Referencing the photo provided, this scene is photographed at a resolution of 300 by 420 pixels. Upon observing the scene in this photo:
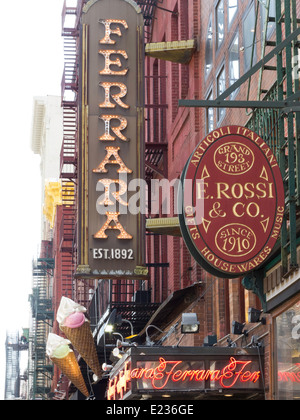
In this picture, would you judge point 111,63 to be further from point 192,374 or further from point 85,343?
point 85,343

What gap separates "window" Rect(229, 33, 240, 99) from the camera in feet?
68.2

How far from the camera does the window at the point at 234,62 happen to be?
2078 centimetres

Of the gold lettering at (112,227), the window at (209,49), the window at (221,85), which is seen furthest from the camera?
the window at (209,49)

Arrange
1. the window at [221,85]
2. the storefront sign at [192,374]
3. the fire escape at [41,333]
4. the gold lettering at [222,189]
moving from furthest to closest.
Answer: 1. the fire escape at [41,333]
2. the window at [221,85]
3. the storefront sign at [192,374]
4. the gold lettering at [222,189]

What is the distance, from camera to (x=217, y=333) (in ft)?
72.5

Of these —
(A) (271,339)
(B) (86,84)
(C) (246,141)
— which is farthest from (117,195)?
(C) (246,141)

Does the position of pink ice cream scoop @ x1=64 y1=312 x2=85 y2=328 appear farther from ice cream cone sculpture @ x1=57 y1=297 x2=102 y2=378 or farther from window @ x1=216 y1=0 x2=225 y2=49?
window @ x1=216 y1=0 x2=225 y2=49

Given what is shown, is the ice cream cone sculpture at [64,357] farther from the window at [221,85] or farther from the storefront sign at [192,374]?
the storefront sign at [192,374]

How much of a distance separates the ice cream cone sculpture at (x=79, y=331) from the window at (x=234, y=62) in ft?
46.2

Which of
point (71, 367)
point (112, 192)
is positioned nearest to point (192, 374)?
point (112, 192)

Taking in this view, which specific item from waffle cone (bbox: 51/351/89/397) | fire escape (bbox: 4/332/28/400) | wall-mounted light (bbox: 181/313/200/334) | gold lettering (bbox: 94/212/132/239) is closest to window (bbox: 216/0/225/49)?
gold lettering (bbox: 94/212/132/239)

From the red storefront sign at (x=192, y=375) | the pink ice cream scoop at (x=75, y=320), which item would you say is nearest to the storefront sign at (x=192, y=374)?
the red storefront sign at (x=192, y=375)
